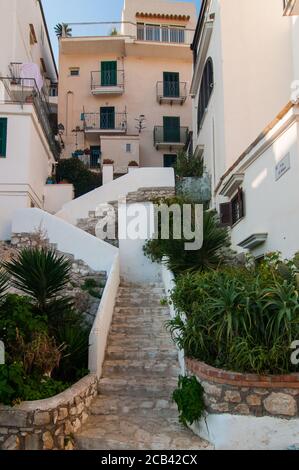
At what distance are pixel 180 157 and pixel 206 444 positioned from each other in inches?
591

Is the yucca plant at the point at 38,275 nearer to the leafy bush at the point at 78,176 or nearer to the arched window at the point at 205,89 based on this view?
the arched window at the point at 205,89

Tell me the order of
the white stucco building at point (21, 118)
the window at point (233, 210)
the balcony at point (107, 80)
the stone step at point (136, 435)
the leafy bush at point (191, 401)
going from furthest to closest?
the balcony at point (107, 80) < the white stucco building at point (21, 118) < the window at point (233, 210) < the leafy bush at point (191, 401) < the stone step at point (136, 435)

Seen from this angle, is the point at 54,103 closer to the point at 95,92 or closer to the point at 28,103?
the point at 95,92

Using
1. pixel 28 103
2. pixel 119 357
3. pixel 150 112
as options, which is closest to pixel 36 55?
pixel 150 112

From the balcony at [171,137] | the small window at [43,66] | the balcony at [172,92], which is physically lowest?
the balcony at [171,137]

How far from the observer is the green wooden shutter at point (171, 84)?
2825cm

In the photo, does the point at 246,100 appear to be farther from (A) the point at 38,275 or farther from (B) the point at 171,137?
(B) the point at 171,137

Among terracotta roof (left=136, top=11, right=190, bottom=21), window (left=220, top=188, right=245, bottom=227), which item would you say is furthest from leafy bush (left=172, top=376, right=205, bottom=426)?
terracotta roof (left=136, top=11, right=190, bottom=21)

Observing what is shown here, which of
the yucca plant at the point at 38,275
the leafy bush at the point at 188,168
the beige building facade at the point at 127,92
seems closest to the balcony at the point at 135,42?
the beige building facade at the point at 127,92

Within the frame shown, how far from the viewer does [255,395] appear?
5496 mm

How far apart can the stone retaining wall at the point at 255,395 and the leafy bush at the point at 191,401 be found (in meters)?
0.23

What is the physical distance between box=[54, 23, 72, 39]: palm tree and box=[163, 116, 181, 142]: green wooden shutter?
824cm

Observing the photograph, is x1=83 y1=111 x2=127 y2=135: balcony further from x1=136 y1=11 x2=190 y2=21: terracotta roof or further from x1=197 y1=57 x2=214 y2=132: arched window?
x1=197 y1=57 x2=214 y2=132: arched window

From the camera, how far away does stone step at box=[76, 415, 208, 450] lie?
573 cm
